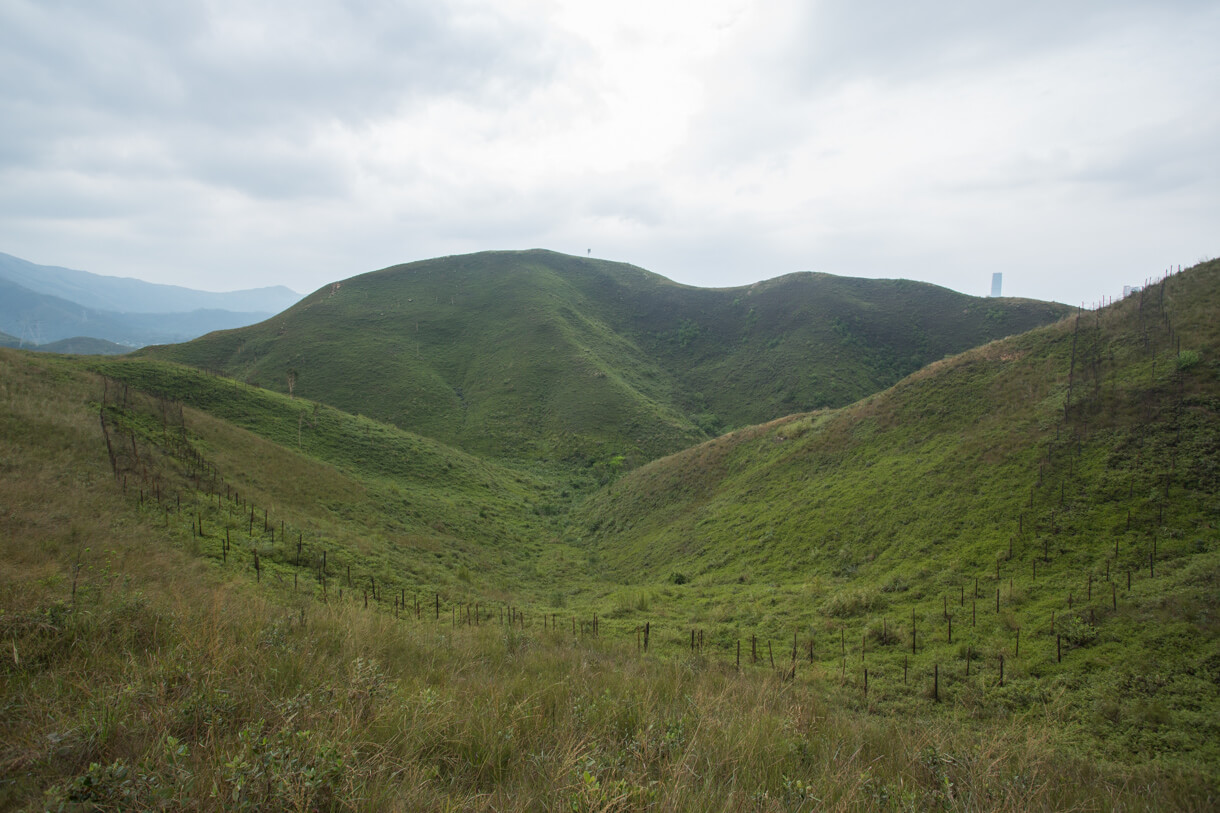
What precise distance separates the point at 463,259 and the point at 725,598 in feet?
314

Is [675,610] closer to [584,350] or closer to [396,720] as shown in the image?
[396,720]

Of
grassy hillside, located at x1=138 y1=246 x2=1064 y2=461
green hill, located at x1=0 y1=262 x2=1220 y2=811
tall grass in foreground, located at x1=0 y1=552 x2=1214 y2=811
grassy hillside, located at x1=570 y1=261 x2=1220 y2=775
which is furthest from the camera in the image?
grassy hillside, located at x1=138 y1=246 x2=1064 y2=461

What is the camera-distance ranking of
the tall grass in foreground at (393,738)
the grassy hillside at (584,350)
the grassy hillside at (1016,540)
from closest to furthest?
the tall grass in foreground at (393,738) → the grassy hillside at (1016,540) → the grassy hillside at (584,350)

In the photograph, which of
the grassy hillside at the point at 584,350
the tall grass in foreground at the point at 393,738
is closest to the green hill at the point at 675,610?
the tall grass in foreground at the point at 393,738

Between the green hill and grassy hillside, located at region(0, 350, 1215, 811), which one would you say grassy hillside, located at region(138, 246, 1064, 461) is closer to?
the green hill

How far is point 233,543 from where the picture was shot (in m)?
12.6

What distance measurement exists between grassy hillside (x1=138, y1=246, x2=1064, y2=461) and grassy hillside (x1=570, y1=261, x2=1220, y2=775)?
23664 mm

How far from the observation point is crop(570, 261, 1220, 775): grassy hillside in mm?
7781

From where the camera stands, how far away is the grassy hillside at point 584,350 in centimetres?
4978

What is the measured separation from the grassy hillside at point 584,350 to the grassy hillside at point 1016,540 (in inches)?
932

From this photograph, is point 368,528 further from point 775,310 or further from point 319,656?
point 775,310

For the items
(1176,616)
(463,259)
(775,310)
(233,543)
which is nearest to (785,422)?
(1176,616)

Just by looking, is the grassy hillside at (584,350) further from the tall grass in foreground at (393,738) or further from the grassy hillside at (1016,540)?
the tall grass in foreground at (393,738)


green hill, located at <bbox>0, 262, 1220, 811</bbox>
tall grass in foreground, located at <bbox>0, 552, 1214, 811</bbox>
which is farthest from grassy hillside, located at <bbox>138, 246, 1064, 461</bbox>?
tall grass in foreground, located at <bbox>0, 552, 1214, 811</bbox>
